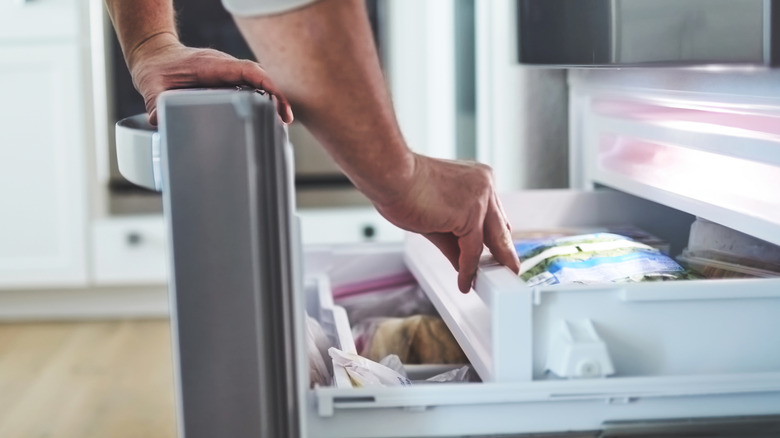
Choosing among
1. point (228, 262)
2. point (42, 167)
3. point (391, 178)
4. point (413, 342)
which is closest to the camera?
point (228, 262)

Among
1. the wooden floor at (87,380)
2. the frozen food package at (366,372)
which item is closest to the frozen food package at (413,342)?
the frozen food package at (366,372)

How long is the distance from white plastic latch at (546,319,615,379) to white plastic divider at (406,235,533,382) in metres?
0.02

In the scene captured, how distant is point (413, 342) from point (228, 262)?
1.20ft

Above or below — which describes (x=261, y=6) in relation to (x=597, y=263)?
above

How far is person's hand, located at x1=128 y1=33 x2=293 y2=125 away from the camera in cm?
69

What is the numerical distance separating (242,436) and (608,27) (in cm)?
45

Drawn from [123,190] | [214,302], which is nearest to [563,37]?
[214,302]

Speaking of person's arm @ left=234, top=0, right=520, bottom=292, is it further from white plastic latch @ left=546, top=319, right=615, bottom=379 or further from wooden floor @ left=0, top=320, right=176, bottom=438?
wooden floor @ left=0, top=320, right=176, bottom=438

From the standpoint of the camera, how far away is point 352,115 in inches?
21.3

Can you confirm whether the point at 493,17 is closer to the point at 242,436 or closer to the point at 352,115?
the point at 352,115

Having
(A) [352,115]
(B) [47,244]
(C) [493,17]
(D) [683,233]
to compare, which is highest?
(C) [493,17]

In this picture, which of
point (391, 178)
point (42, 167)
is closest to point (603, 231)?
point (391, 178)

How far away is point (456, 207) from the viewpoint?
2.01ft

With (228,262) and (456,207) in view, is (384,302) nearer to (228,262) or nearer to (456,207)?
(456,207)
